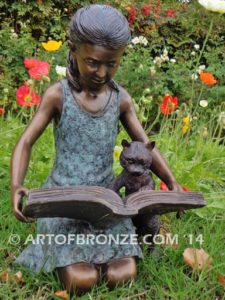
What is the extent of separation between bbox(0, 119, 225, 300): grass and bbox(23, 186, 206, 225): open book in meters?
0.33

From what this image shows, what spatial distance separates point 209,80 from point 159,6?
4991 mm

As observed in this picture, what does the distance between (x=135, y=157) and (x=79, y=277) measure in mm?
448

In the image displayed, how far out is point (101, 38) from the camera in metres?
1.80

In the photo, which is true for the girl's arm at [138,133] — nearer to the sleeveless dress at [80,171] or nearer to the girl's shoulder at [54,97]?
the sleeveless dress at [80,171]

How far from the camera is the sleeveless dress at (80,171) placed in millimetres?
2039

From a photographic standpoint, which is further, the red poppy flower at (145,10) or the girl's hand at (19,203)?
the red poppy flower at (145,10)

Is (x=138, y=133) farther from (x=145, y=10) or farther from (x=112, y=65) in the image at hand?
(x=145, y=10)

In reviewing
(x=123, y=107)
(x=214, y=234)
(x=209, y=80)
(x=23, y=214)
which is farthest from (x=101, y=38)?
(x=209, y=80)

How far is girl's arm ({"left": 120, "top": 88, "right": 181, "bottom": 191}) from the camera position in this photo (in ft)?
7.02

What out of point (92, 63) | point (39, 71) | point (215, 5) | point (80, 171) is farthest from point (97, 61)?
point (215, 5)

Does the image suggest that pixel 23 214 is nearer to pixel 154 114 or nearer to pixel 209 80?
pixel 209 80

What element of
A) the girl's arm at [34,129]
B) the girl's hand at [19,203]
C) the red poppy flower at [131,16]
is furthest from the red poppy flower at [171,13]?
the girl's hand at [19,203]

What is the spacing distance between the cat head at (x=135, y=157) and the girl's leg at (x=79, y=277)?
1.20 ft

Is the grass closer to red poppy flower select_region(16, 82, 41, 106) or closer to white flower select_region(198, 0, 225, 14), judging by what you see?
red poppy flower select_region(16, 82, 41, 106)
